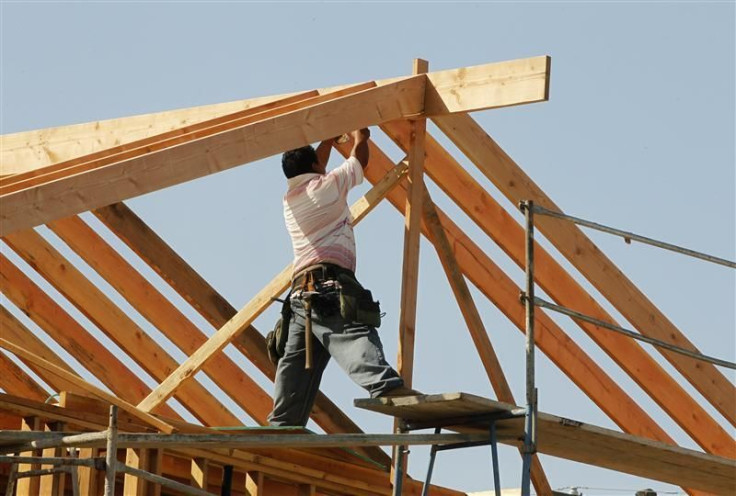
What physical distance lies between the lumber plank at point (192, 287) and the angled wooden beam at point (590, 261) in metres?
1.70

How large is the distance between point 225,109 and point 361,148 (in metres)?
1.34

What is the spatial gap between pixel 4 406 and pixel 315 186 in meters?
1.91

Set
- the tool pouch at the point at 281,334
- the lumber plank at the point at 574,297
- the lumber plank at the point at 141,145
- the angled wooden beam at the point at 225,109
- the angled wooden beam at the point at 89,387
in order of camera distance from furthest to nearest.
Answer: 1. the lumber plank at the point at 574,297
2. the angled wooden beam at the point at 225,109
3. the tool pouch at the point at 281,334
4. the angled wooden beam at the point at 89,387
5. the lumber plank at the point at 141,145

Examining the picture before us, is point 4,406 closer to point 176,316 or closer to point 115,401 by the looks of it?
point 115,401

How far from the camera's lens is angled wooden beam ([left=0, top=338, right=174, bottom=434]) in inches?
336

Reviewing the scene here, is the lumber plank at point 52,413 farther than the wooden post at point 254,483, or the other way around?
the wooden post at point 254,483

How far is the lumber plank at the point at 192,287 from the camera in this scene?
10312 mm

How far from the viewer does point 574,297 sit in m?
10.8

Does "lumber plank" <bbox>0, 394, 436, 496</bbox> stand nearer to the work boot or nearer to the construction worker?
the construction worker

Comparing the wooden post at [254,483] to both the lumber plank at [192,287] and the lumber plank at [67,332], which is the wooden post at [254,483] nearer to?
the lumber plank at [192,287]

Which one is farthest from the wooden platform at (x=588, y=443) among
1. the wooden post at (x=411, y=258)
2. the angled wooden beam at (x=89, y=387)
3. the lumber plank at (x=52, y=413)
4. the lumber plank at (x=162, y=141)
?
the lumber plank at (x=162, y=141)

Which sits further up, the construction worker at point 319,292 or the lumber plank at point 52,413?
the construction worker at point 319,292

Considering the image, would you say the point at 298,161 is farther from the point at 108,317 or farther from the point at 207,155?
the point at 108,317

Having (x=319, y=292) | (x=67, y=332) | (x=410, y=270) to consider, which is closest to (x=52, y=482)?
(x=319, y=292)
